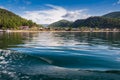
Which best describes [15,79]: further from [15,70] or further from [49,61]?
[49,61]

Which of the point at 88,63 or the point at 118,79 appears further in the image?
the point at 88,63

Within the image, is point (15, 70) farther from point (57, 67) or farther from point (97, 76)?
point (97, 76)

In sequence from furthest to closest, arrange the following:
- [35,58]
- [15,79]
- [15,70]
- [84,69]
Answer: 1. [35,58]
2. [84,69]
3. [15,70]
4. [15,79]

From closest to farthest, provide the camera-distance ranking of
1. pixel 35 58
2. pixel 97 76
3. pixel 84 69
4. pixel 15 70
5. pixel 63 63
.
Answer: pixel 97 76, pixel 15 70, pixel 84 69, pixel 63 63, pixel 35 58

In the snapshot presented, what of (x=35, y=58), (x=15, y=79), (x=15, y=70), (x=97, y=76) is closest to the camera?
(x=15, y=79)

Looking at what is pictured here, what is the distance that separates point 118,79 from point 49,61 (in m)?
14.6

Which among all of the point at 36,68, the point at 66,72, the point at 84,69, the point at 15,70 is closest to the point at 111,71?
the point at 84,69

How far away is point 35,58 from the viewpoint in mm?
44406

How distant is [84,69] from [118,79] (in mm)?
6724

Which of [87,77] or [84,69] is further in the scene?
[84,69]

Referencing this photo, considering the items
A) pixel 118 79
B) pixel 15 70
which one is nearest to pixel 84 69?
pixel 118 79

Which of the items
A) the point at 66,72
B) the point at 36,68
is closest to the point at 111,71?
the point at 66,72

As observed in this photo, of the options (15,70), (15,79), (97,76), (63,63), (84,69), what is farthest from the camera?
(63,63)

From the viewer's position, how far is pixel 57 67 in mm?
36844
